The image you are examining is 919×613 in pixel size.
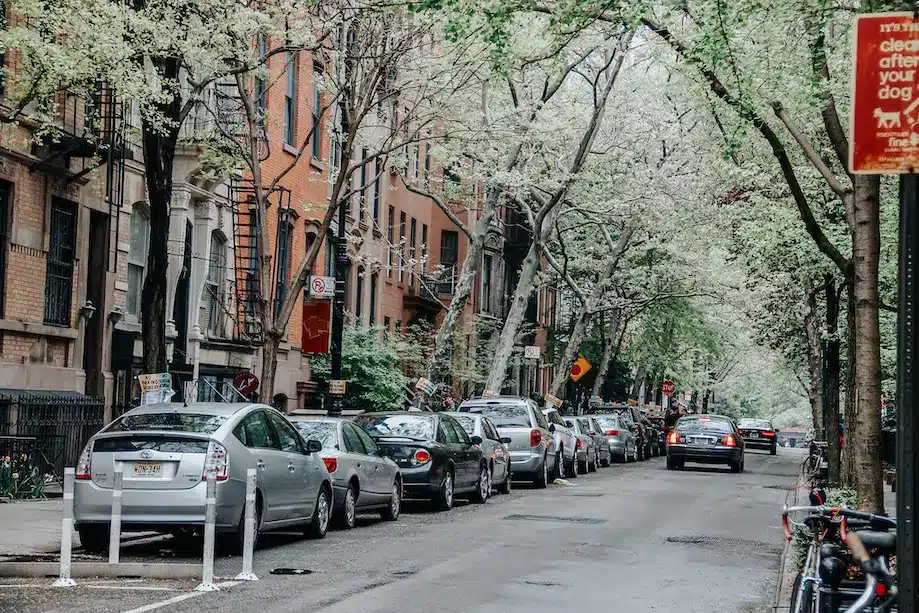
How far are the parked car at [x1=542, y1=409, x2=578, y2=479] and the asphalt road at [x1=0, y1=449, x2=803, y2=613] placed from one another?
26.5ft

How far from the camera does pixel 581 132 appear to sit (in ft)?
131

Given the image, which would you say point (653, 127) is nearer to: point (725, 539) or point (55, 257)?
point (55, 257)

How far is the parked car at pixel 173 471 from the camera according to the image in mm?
13781

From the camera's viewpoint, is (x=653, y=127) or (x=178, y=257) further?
(x=653, y=127)

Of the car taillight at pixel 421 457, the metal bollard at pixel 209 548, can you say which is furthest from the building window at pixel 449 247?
the metal bollard at pixel 209 548

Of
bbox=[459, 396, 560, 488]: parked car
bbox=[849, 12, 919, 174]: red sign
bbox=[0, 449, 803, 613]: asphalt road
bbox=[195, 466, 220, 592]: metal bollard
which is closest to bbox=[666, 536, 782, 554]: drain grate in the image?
bbox=[0, 449, 803, 613]: asphalt road

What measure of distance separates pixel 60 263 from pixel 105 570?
41.4 feet

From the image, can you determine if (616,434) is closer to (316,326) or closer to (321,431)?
(316,326)

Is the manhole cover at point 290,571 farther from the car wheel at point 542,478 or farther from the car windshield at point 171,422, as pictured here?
the car wheel at point 542,478

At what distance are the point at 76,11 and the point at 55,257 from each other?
6.80 m

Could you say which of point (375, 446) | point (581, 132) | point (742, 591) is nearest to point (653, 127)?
point (581, 132)

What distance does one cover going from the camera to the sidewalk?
14.3 metres

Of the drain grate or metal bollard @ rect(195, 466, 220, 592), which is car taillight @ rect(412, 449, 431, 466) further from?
metal bollard @ rect(195, 466, 220, 592)

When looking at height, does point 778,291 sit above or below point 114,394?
above
